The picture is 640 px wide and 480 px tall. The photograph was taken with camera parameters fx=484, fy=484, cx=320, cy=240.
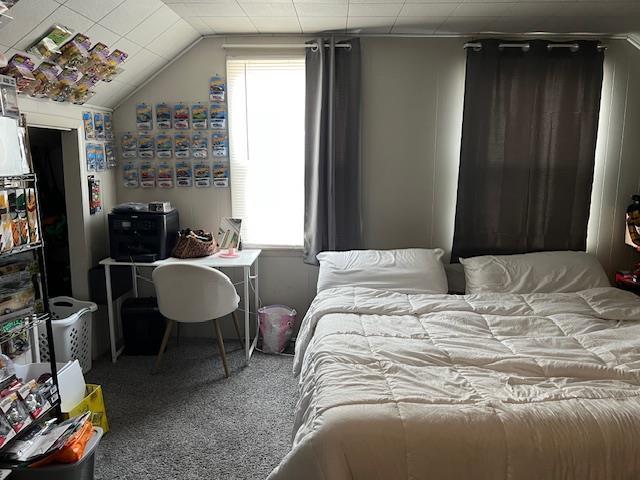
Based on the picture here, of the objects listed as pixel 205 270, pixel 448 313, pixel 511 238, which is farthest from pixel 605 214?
pixel 205 270

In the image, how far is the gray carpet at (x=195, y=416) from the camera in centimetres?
220

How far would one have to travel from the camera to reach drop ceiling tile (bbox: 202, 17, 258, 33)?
3.00 meters

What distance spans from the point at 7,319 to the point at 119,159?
1.90m

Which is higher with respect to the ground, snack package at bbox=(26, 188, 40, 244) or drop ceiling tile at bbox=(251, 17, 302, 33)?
drop ceiling tile at bbox=(251, 17, 302, 33)

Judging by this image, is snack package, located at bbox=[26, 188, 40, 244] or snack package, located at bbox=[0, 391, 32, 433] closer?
snack package, located at bbox=[0, 391, 32, 433]

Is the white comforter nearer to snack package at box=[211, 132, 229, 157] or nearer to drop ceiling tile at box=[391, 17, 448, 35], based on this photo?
snack package at box=[211, 132, 229, 157]

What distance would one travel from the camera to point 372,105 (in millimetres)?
3414

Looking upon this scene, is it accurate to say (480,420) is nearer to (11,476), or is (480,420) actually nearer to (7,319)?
(11,476)

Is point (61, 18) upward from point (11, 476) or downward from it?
upward

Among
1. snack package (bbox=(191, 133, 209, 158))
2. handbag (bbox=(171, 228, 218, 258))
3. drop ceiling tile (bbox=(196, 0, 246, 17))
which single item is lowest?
handbag (bbox=(171, 228, 218, 258))

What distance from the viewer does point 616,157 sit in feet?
11.1

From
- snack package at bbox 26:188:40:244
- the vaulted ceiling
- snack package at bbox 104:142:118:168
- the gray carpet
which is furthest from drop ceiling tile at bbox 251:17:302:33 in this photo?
the gray carpet

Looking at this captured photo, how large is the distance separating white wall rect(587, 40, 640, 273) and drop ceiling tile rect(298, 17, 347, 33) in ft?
5.98

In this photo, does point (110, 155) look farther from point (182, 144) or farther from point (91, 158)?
point (182, 144)
